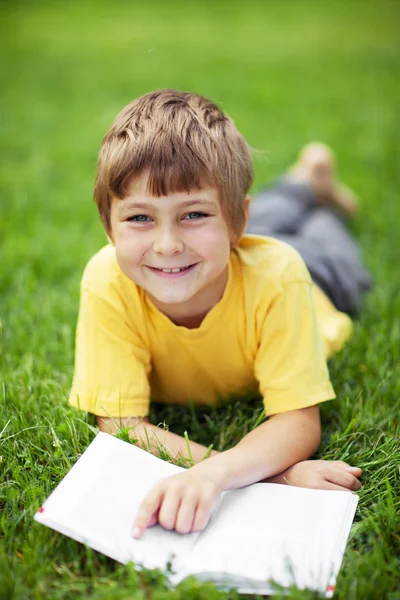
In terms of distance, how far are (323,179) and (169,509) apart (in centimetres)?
252

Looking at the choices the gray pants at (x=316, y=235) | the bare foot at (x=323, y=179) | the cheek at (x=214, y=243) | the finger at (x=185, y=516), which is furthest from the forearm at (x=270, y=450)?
the bare foot at (x=323, y=179)

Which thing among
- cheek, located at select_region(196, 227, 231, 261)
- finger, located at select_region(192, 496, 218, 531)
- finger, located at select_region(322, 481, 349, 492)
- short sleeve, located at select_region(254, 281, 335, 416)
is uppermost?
cheek, located at select_region(196, 227, 231, 261)

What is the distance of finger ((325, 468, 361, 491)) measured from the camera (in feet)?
5.85

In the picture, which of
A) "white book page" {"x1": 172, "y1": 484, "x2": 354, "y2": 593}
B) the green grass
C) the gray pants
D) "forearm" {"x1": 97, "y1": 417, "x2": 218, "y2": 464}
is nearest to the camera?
"white book page" {"x1": 172, "y1": 484, "x2": 354, "y2": 593}

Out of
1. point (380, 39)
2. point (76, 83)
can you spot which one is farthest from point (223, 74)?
point (380, 39)

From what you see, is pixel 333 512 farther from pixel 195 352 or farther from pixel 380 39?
pixel 380 39

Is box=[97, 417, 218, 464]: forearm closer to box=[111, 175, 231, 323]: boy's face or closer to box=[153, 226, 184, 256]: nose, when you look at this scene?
box=[111, 175, 231, 323]: boy's face

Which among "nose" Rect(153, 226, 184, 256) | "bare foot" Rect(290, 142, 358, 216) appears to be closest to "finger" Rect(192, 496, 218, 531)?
"nose" Rect(153, 226, 184, 256)

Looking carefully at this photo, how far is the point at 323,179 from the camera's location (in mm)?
3660

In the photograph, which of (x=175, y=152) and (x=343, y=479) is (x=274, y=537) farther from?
(x=175, y=152)

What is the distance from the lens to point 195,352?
6.81 ft

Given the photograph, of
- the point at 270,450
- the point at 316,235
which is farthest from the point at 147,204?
the point at 316,235

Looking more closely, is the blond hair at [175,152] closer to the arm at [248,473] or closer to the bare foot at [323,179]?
the arm at [248,473]

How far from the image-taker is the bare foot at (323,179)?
3.66m
